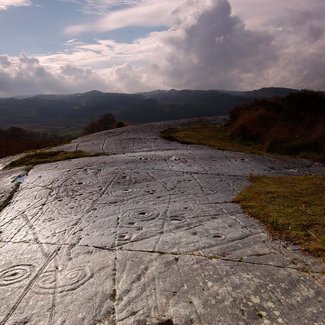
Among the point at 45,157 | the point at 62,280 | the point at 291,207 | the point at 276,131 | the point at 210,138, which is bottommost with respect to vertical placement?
the point at 210,138

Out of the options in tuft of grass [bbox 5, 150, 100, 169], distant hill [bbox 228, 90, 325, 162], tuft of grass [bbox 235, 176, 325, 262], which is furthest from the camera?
distant hill [bbox 228, 90, 325, 162]

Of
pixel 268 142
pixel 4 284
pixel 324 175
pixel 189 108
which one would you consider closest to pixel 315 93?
pixel 268 142

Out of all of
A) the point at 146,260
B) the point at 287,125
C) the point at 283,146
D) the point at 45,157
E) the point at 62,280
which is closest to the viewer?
the point at 62,280

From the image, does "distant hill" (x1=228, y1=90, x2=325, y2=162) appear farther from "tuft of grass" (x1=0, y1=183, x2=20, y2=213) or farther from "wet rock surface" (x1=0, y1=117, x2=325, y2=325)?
"tuft of grass" (x1=0, y1=183, x2=20, y2=213)

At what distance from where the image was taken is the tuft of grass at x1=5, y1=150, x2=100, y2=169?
13.1 m

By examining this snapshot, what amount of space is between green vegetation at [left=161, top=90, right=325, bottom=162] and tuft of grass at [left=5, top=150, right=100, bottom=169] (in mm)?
5127

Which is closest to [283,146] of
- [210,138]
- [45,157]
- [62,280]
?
[210,138]

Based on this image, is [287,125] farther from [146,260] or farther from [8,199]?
[146,260]

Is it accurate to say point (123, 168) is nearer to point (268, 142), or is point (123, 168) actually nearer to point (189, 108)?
point (268, 142)

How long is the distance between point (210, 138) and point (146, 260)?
13647mm

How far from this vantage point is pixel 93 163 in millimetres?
11539

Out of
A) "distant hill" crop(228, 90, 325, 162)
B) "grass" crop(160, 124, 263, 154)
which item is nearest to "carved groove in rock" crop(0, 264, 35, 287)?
"grass" crop(160, 124, 263, 154)

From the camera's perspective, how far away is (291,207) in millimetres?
6707

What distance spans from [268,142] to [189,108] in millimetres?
162958
